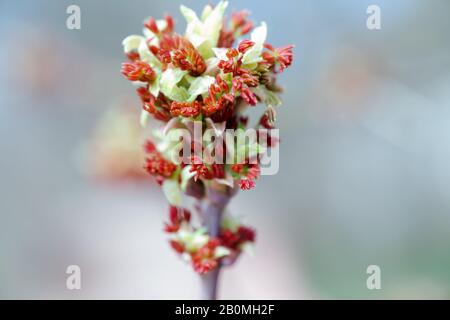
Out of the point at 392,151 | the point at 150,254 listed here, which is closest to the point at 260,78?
the point at 150,254

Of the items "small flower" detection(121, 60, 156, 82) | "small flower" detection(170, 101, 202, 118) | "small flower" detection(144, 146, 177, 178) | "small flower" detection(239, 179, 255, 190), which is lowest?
"small flower" detection(239, 179, 255, 190)

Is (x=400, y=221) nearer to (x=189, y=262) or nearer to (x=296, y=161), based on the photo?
(x=296, y=161)

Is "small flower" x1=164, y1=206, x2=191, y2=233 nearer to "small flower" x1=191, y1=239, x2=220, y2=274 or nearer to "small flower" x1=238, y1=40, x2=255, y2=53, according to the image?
"small flower" x1=191, y1=239, x2=220, y2=274

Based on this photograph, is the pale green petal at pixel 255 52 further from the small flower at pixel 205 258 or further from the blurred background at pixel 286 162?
the blurred background at pixel 286 162

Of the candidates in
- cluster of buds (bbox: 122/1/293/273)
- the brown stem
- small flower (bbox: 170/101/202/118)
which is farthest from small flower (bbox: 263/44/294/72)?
the brown stem

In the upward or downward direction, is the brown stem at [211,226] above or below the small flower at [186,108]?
below

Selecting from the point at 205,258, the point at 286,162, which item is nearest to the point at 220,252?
the point at 205,258

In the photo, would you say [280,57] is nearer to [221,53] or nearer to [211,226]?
[221,53]

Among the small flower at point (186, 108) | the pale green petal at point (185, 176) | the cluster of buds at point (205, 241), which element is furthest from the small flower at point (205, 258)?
the small flower at point (186, 108)
